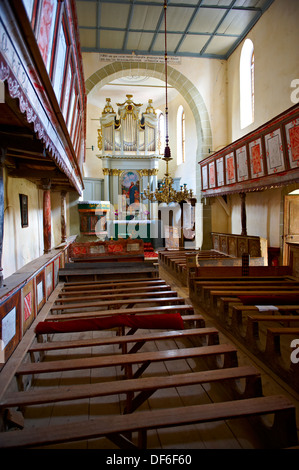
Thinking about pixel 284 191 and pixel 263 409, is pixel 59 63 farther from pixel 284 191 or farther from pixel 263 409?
pixel 284 191

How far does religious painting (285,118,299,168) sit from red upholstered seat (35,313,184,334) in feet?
13.8

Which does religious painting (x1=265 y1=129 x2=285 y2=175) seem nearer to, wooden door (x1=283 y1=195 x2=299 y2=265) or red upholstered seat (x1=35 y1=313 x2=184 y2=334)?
wooden door (x1=283 y1=195 x2=299 y2=265)

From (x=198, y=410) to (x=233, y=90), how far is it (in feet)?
34.8

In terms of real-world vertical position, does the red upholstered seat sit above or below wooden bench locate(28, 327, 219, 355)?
above

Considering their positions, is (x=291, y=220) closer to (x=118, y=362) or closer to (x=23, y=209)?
(x=23, y=209)

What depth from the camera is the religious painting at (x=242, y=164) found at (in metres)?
7.34

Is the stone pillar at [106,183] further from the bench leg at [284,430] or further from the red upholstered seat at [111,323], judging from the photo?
the bench leg at [284,430]

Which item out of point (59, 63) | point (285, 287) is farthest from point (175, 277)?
point (59, 63)

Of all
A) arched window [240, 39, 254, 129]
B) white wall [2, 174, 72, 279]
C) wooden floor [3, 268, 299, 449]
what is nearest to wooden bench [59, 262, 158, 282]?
white wall [2, 174, 72, 279]

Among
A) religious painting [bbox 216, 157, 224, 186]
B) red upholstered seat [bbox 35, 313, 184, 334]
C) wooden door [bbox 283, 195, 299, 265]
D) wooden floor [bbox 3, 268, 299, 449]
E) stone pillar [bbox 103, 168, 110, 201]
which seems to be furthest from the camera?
stone pillar [bbox 103, 168, 110, 201]

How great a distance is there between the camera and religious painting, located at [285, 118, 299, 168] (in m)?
5.36

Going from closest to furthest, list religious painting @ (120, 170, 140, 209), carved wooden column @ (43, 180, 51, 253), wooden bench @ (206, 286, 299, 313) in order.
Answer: wooden bench @ (206, 286, 299, 313), carved wooden column @ (43, 180, 51, 253), religious painting @ (120, 170, 140, 209)

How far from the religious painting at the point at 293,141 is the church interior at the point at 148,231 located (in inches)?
1.1

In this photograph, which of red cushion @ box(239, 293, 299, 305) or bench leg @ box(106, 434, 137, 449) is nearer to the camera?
bench leg @ box(106, 434, 137, 449)
